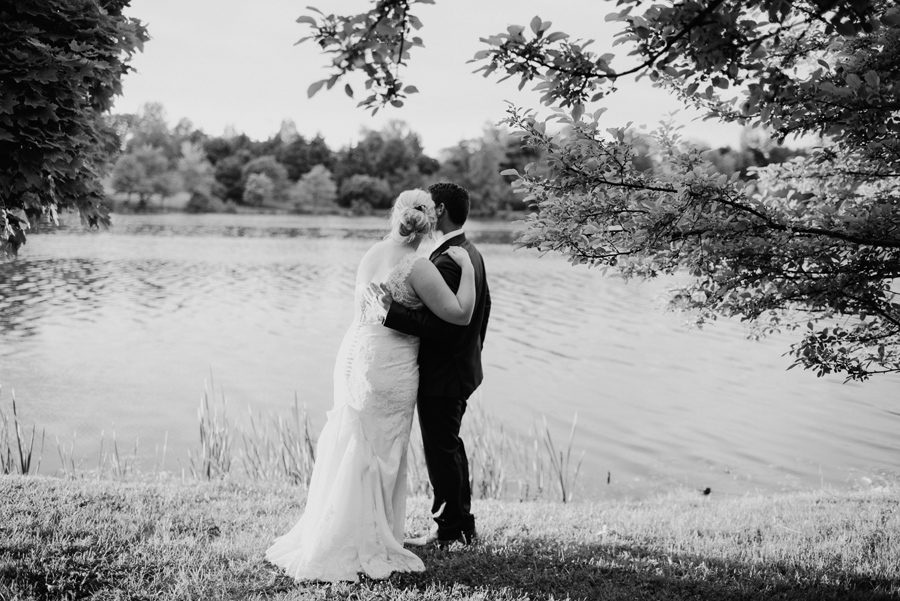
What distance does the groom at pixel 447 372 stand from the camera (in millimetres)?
4684

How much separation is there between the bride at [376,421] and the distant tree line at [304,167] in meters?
80.5

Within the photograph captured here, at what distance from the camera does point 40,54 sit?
5043 mm

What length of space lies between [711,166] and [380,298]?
2.37m

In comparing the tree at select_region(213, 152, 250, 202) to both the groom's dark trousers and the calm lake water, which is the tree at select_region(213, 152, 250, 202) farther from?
the groom's dark trousers

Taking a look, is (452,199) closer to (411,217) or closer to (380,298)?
(411,217)

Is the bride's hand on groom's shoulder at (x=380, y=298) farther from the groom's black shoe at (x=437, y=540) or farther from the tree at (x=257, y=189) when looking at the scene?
the tree at (x=257, y=189)

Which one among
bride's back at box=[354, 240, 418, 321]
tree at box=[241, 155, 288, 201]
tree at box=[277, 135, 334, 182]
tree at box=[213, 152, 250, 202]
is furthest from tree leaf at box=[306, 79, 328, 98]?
tree at box=[277, 135, 334, 182]

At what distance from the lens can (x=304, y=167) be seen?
399ft

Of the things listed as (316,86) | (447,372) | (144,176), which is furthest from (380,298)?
(144,176)

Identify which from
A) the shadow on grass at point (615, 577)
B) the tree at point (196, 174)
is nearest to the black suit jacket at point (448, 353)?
the shadow on grass at point (615, 577)

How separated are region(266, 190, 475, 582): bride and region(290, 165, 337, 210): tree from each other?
102597mm

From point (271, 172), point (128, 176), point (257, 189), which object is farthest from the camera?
point (271, 172)

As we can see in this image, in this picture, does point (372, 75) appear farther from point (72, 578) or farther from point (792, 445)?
point (792, 445)

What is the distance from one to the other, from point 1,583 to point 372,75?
359cm
